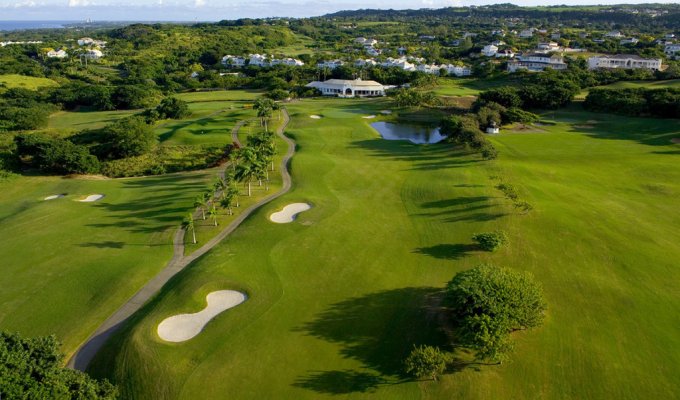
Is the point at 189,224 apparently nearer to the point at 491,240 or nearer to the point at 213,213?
the point at 213,213

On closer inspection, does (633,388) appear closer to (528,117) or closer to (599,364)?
(599,364)

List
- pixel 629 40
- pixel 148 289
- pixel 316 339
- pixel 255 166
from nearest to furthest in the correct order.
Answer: pixel 316 339 → pixel 148 289 → pixel 255 166 → pixel 629 40

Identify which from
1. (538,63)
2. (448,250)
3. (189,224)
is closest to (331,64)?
(538,63)

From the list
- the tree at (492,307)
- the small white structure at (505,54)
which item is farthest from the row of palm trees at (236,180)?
the small white structure at (505,54)

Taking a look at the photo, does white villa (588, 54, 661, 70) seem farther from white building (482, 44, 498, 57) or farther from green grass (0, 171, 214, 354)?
green grass (0, 171, 214, 354)

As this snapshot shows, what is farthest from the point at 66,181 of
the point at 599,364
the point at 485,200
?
the point at 599,364

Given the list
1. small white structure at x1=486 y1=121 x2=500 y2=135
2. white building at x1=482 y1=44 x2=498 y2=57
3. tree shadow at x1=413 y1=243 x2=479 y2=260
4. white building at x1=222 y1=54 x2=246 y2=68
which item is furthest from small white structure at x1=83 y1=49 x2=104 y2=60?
tree shadow at x1=413 y1=243 x2=479 y2=260
